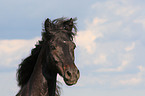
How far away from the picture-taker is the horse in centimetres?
625

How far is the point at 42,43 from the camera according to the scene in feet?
24.0

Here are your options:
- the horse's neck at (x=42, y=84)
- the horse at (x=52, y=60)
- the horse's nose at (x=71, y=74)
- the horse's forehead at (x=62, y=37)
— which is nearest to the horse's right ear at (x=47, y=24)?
the horse at (x=52, y=60)

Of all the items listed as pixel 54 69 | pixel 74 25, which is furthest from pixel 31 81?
pixel 74 25

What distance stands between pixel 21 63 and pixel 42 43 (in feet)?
3.61

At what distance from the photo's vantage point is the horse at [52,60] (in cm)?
625

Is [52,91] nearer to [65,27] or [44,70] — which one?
[44,70]

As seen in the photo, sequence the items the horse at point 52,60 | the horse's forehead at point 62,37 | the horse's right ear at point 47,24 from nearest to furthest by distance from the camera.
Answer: the horse at point 52,60, the horse's forehead at point 62,37, the horse's right ear at point 47,24

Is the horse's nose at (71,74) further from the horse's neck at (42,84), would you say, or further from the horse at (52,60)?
the horse's neck at (42,84)

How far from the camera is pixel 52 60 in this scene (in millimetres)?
6480

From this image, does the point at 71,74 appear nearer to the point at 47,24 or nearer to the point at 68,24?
the point at 47,24

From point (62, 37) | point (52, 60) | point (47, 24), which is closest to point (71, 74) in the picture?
point (52, 60)

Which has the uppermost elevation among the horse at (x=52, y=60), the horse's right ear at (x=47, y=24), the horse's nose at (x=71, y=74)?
the horse's right ear at (x=47, y=24)

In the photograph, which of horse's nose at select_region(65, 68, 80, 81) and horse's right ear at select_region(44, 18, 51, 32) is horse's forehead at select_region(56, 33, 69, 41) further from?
horse's nose at select_region(65, 68, 80, 81)

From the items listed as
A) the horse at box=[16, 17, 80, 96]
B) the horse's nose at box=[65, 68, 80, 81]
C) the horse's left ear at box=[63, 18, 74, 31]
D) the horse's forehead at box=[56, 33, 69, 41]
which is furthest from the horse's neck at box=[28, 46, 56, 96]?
the horse's left ear at box=[63, 18, 74, 31]
